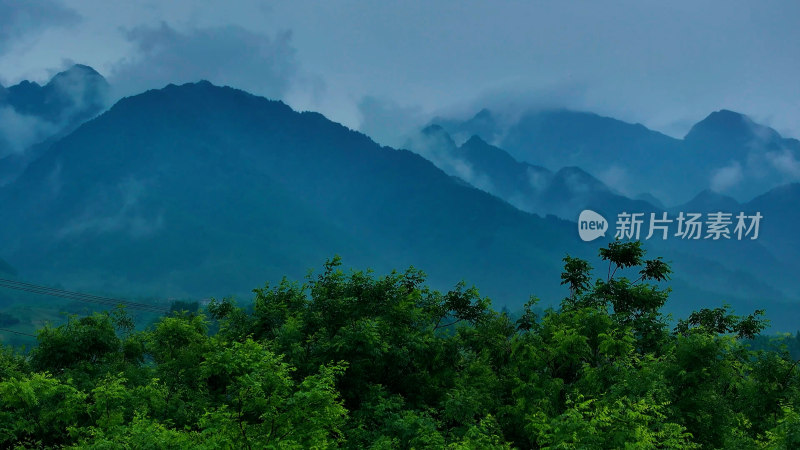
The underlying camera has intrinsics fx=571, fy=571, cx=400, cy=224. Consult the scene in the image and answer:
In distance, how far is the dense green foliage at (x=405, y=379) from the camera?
1373 centimetres

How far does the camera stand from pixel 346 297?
Answer: 73.8ft

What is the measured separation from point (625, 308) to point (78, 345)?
23887 millimetres

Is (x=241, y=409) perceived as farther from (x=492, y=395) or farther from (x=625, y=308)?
(x=625, y=308)

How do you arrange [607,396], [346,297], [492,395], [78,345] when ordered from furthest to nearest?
[78,345] → [346,297] → [492,395] → [607,396]

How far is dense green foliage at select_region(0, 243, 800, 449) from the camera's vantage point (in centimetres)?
1373

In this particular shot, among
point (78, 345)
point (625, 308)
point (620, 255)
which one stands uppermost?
point (620, 255)

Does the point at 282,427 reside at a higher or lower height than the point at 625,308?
lower

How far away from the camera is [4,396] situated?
16734 millimetres

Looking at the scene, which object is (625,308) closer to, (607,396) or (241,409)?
(607,396)

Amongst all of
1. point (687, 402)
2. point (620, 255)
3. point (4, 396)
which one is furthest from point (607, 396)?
point (4, 396)

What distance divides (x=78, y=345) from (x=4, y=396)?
797 centimetres

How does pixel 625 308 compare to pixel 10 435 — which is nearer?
pixel 10 435

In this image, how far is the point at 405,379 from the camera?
21578mm

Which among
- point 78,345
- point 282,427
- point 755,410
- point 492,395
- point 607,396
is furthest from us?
point 78,345
